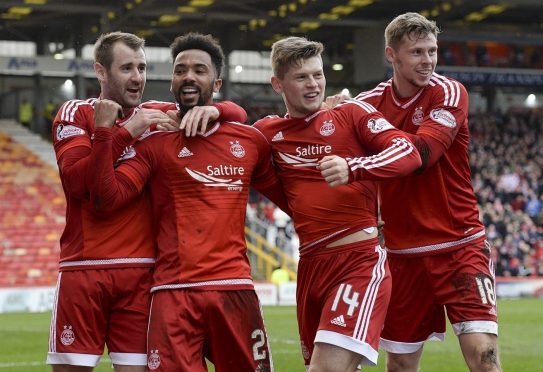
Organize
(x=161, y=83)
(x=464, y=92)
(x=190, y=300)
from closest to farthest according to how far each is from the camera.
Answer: (x=190, y=300) < (x=464, y=92) < (x=161, y=83)

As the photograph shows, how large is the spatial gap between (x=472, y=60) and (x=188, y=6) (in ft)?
37.8

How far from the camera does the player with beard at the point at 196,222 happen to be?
6.03 m

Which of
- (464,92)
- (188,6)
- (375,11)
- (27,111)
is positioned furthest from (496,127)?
(464,92)

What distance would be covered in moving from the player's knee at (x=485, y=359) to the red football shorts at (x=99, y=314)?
7.08 ft

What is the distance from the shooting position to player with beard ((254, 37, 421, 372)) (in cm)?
631

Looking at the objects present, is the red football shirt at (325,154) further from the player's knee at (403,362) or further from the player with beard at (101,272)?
the player's knee at (403,362)

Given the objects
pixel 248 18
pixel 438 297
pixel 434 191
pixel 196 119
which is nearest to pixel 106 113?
pixel 196 119

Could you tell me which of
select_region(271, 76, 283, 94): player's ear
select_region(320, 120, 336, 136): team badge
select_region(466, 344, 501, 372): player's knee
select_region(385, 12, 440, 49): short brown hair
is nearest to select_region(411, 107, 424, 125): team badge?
select_region(385, 12, 440, 49): short brown hair

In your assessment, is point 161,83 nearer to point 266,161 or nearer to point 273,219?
point 273,219

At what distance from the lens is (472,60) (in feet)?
135

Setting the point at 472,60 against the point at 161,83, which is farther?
the point at 161,83

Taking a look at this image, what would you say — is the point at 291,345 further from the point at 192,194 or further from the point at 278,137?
the point at 192,194

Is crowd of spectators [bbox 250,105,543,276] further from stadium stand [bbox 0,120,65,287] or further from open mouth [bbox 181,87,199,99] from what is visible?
open mouth [bbox 181,87,199,99]

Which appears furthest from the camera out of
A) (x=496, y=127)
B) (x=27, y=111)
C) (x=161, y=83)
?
(x=161, y=83)
